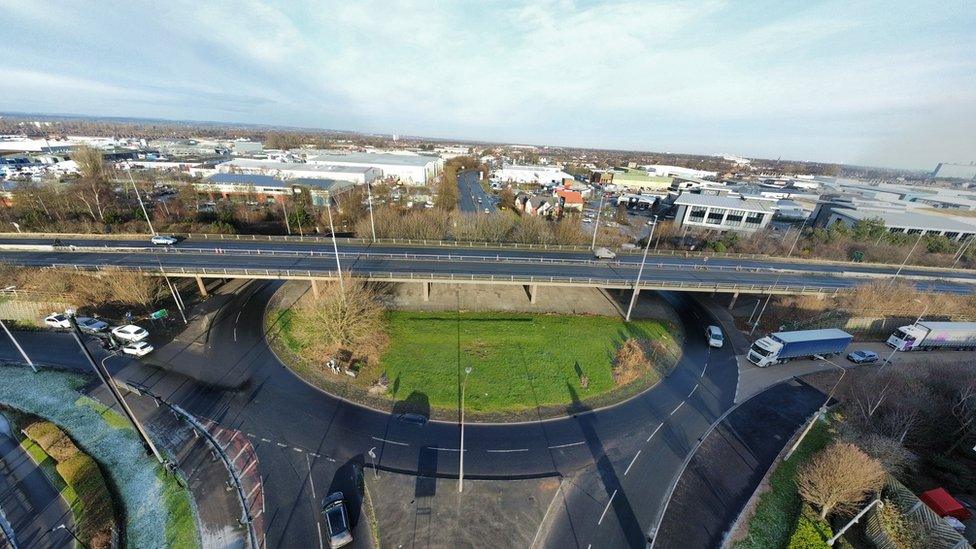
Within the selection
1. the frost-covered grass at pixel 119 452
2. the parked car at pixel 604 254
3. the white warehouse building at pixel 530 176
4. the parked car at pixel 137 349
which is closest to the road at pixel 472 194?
the white warehouse building at pixel 530 176

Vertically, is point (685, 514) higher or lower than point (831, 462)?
lower

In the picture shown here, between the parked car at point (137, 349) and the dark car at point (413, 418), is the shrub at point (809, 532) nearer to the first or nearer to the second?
the dark car at point (413, 418)

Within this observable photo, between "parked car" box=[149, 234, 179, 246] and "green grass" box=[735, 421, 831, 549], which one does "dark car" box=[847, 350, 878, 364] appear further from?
"parked car" box=[149, 234, 179, 246]

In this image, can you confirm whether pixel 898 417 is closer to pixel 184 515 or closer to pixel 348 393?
pixel 348 393

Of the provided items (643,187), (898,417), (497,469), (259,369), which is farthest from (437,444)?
(643,187)

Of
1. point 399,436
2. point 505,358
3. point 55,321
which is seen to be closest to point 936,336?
point 505,358
